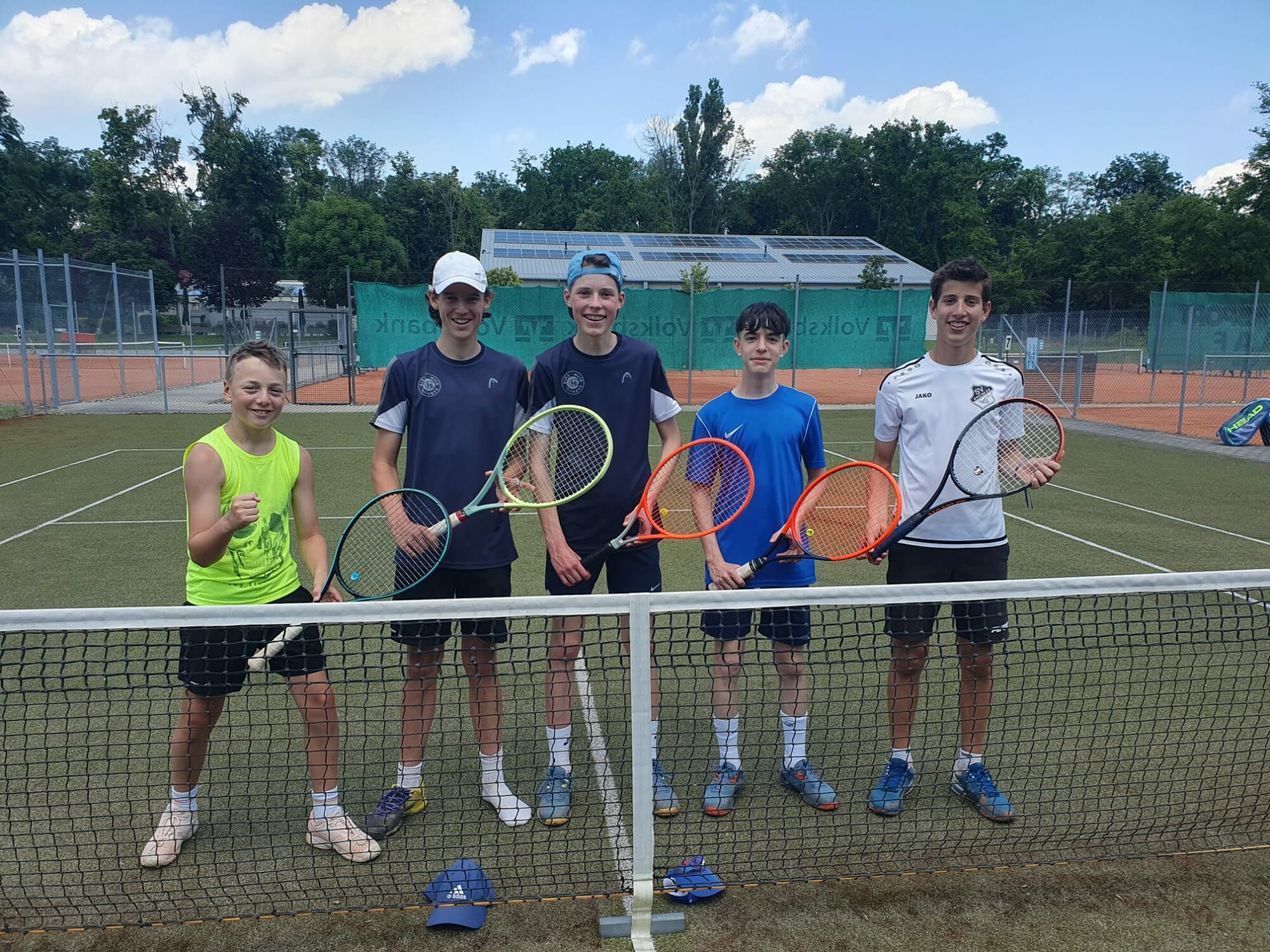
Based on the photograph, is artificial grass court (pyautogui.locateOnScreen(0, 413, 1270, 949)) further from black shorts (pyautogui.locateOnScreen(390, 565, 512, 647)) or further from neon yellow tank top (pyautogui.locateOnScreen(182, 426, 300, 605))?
neon yellow tank top (pyautogui.locateOnScreen(182, 426, 300, 605))

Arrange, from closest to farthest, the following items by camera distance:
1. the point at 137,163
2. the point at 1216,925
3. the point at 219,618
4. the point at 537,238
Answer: the point at 219,618, the point at 1216,925, the point at 537,238, the point at 137,163

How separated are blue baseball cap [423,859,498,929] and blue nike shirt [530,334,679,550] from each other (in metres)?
1.23

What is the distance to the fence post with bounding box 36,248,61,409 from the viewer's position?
51.3 feet

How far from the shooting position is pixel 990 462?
10.6ft

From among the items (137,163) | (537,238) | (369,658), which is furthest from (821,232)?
(369,658)

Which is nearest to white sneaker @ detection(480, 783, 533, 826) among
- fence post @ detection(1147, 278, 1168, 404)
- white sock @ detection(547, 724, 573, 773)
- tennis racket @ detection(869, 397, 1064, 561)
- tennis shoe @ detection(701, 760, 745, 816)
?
white sock @ detection(547, 724, 573, 773)

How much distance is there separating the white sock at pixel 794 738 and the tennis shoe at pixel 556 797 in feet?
2.86

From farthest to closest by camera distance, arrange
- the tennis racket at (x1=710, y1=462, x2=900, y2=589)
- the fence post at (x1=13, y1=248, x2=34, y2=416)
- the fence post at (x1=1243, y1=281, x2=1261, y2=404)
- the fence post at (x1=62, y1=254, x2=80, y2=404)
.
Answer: the fence post at (x1=1243, y1=281, x2=1261, y2=404) < the fence post at (x1=62, y1=254, x2=80, y2=404) < the fence post at (x1=13, y1=248, x2=34, y2=416) < the tennis racket at (x1=710, y1=462, x2=900, y2=589)

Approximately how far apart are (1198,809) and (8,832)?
4.37 metres

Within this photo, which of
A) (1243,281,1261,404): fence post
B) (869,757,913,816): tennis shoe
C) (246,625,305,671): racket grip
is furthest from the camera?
(1243,281,1261,404): fence post

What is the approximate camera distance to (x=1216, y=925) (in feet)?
8.57

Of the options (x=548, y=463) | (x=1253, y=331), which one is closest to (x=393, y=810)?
(x=548, y=463)

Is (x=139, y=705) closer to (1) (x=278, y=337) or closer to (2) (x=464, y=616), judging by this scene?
(2) (x=464, y=616)

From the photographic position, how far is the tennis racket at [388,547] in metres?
3.00
